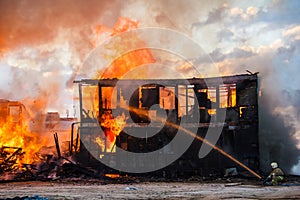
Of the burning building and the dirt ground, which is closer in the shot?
the dirt ground

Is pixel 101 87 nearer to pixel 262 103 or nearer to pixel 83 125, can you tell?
pixel 83 125

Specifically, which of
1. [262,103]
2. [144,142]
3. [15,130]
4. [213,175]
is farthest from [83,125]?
[262,103]

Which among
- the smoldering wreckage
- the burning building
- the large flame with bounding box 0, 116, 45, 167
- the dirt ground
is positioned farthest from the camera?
the large flame with bounding box 0, 116, 45, 167

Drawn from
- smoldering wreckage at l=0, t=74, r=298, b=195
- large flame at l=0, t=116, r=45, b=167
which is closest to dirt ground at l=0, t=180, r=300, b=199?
smoldering wreckage at l=0, t=74, r=298, b=195

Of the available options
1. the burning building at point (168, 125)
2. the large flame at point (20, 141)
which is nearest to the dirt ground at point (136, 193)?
the burning building at point (168, 125)

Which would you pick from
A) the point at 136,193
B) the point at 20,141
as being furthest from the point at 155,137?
the point at 20,141

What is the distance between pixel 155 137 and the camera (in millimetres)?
24312

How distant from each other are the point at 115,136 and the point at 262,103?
10.6 meters

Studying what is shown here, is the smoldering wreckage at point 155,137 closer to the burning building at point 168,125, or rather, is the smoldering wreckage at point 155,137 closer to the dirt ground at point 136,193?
the burning building at point 168,125

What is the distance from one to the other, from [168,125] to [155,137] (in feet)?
3.41

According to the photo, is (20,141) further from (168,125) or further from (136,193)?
(136,193)

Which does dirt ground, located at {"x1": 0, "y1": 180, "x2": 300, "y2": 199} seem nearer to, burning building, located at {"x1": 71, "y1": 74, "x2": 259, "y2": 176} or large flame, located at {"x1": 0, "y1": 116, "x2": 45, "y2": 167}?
burning building, located at {"x1": 71, "y1": 74, "x2": 259, "y2": 176}

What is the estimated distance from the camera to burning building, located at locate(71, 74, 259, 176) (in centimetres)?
2405

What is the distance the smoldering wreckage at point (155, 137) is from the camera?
23.4m
